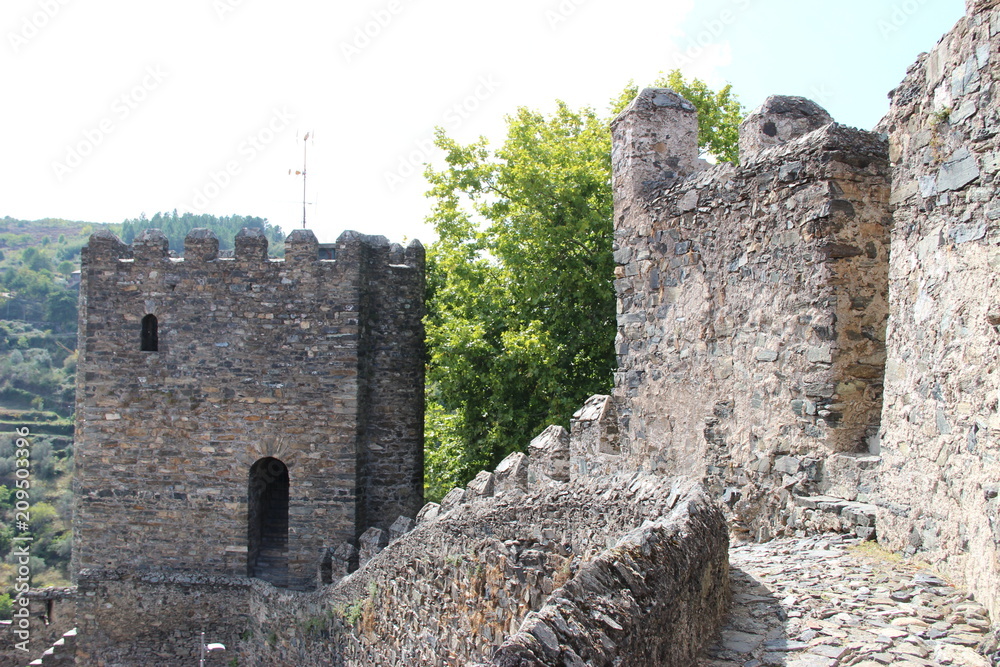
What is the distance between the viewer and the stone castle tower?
12070mm

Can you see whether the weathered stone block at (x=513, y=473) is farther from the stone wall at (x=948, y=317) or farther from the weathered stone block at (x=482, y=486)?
the stone wall at (x=948, y=317)

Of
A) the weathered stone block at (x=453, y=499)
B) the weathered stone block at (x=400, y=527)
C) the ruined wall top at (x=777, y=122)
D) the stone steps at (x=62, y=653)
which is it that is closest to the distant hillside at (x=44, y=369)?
the stone steps at (x=62, y=653)

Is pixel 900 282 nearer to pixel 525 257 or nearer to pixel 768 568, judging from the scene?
pixel 768 568

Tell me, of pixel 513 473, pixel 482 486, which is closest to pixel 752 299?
pixel 513 473

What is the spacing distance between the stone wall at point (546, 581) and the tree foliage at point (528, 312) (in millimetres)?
4498

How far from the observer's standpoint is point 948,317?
408 cm

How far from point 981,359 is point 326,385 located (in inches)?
379

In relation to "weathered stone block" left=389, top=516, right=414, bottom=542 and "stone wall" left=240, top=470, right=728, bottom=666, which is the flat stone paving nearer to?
"stone wall" left=240, top=470, right=728, bottom=666

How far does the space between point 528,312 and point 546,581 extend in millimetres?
9262

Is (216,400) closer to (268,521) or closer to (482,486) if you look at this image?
(268,521)

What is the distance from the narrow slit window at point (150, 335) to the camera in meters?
12.4

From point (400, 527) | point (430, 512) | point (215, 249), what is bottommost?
point (400, 527)

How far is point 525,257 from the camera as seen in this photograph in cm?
1345

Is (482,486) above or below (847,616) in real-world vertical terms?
below
